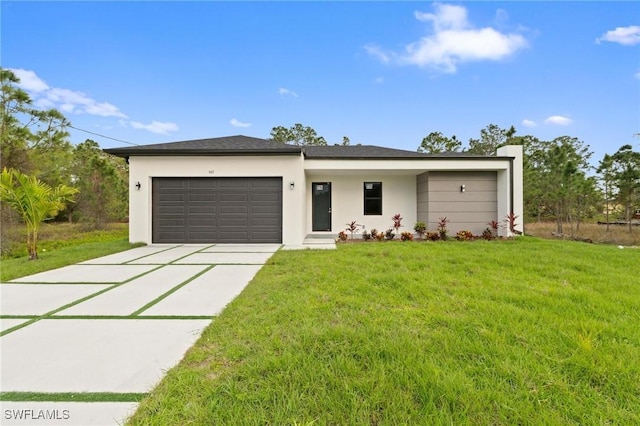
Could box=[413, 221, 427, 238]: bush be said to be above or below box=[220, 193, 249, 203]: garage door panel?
below

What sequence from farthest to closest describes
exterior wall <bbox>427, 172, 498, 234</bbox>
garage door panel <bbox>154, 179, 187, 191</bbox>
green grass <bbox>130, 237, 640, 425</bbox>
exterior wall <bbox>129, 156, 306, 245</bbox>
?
exterior wall <bbox>427, 172, 498, 234</bbox>
garage door panel <bbox>154, 179, 187, 191</bbox>
exterior wall <bbox>129, 156, 306, 245</bbox>
green grass <bbox>130, 237, 640, 425</bbox>

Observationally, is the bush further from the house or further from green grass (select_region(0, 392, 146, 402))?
green grass (select_region(0, 392, 146, 402))

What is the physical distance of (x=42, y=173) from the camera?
11.6 meters

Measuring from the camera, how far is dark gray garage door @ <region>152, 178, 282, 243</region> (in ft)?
29.5

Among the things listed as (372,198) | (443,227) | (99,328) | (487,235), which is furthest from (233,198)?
(487,235)

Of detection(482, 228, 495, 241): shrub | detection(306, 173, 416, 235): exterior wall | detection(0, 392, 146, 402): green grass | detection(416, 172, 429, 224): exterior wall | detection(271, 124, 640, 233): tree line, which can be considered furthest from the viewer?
detection(271, 124, 640, 233): tree line

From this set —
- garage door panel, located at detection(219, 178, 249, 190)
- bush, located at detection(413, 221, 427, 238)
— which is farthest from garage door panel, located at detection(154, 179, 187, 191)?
bush, located at detection(413, 221, 427, 238)

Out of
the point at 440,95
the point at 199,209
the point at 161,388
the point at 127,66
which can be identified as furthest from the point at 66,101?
the point at 440,95

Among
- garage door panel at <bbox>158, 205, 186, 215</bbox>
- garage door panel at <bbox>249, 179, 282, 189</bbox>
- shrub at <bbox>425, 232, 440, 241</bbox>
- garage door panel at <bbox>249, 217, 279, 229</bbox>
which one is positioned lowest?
shrub at <bbox>425, 232, 440, 241</bbox>

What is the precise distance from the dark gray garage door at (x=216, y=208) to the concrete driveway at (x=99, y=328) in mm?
3332

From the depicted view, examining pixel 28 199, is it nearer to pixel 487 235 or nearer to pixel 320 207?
pixel 320 207

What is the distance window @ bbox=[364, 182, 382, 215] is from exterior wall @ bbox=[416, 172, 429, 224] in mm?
1522

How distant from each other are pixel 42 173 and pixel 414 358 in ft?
52.5

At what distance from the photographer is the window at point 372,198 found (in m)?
11.2
